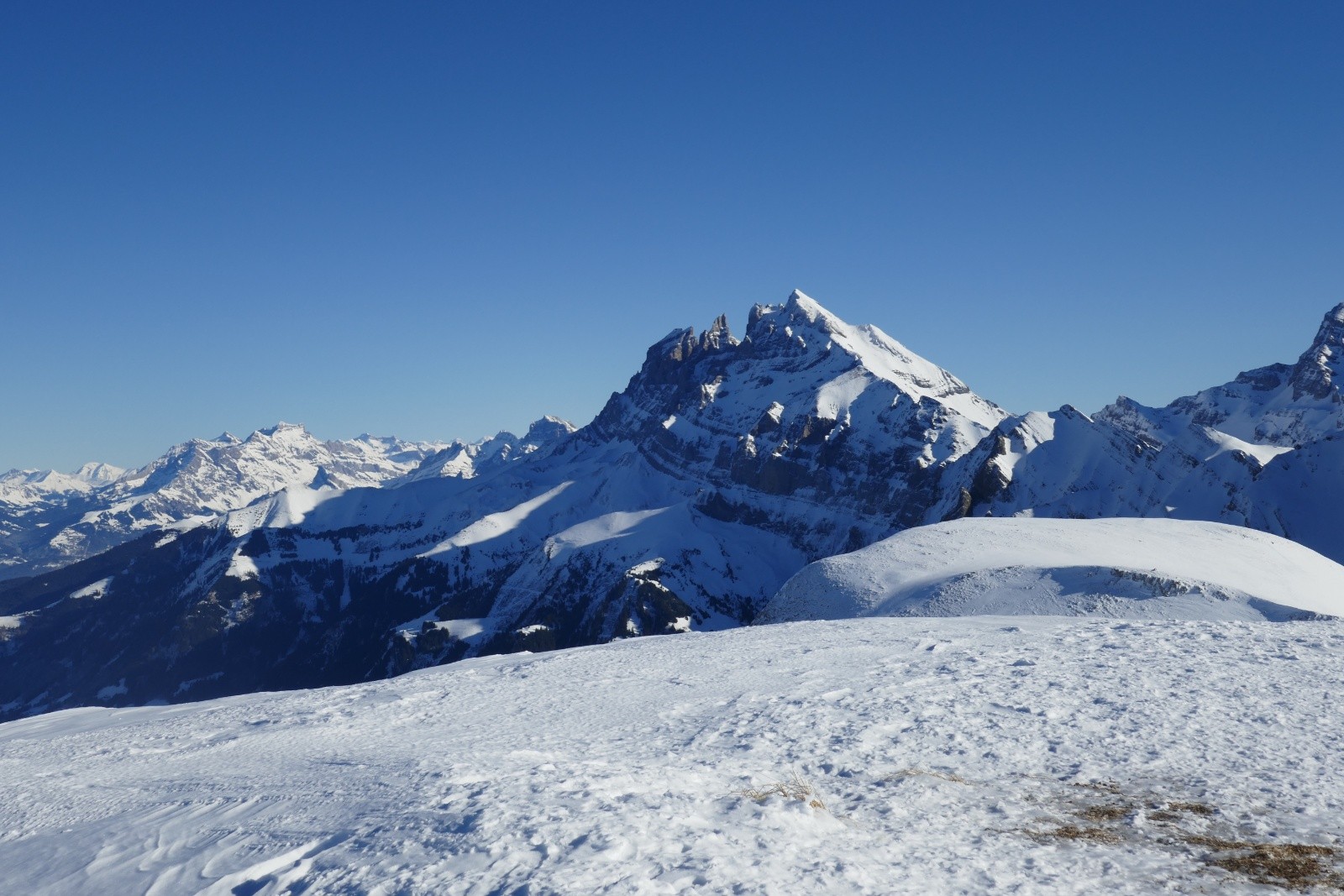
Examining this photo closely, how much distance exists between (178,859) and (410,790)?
10.2 ft

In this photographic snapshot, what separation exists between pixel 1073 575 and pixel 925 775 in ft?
127

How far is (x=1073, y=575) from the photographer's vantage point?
A: 4703 centimetres

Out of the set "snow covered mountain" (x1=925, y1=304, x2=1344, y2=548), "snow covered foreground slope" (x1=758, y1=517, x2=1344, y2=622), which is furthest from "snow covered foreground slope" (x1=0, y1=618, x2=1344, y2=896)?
"snow covered mountain" (x1=925, y1=304, x2=1344, y2=548)

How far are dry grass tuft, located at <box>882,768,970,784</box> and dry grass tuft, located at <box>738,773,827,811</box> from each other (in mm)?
1331

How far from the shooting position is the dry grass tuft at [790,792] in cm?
1173

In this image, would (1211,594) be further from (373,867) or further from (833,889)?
(373,867)

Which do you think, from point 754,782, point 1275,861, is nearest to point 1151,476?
point 1275,861

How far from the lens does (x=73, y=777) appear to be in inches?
676

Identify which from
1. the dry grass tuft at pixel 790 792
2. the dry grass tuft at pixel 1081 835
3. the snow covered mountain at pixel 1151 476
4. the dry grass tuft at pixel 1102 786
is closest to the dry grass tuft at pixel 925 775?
the dry grass tuft at pixel 790 792

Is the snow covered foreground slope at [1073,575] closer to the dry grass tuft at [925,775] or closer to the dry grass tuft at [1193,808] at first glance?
the dry grass tuft at [1193,808]

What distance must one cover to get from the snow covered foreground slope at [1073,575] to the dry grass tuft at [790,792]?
→ 33.3 meters

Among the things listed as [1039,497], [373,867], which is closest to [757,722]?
[373,867]

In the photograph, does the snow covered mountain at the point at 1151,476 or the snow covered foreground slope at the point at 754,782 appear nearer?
the snow covered foreground slope at the point at 754,782

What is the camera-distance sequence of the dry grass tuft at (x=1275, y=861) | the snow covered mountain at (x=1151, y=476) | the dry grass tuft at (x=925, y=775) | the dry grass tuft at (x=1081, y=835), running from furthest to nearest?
the snow covered mountain at (x=1151, y=476) < the dry grass tuft at (x=925, y=775) < the dry grass tuft at (x=1081, y=835) < the dry grass tuft at (x=1275, y=861)
